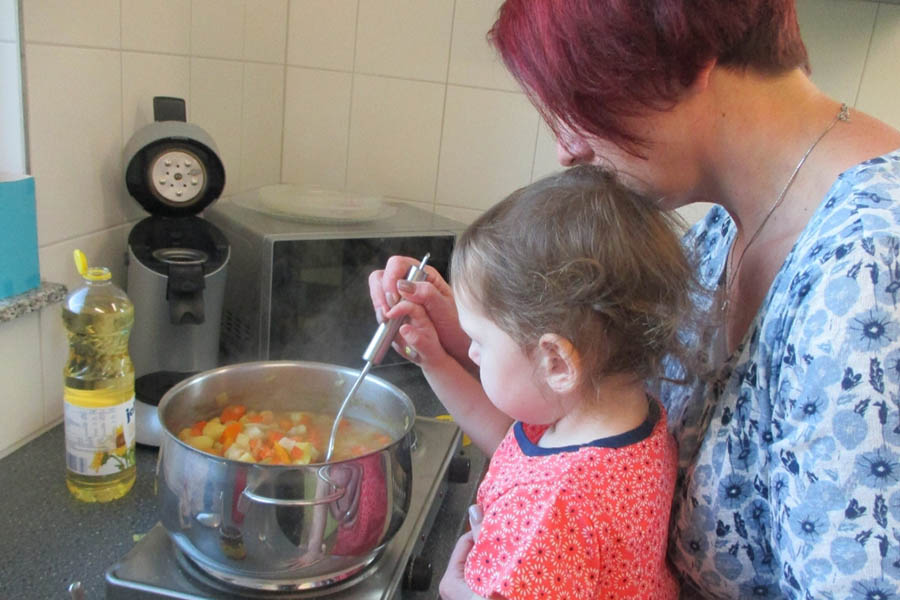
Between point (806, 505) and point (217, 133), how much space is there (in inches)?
50.3

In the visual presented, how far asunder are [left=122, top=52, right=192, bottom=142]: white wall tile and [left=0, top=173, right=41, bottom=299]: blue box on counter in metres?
0.24

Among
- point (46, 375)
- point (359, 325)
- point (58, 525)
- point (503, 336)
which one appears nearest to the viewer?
point (503, 336)

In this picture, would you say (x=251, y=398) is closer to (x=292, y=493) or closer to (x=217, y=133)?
(x=292, y=493)

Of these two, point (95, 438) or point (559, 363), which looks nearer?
point (559, 363)

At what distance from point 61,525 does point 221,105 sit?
89 cm

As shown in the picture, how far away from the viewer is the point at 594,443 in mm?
750

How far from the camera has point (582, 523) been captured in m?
0.68

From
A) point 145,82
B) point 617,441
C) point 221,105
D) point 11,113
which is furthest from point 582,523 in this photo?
point 221,105

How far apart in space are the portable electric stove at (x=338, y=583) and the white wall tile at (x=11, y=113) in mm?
546

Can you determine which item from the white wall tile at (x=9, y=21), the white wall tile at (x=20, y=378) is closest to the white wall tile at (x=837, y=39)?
the white wall tile at (x=9, y=21)

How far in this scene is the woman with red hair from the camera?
60 cm

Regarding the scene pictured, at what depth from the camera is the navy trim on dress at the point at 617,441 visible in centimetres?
75

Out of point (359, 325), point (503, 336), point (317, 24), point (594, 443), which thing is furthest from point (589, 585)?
point (317, 24)

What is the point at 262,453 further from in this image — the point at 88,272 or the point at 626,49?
the point at 626,49
